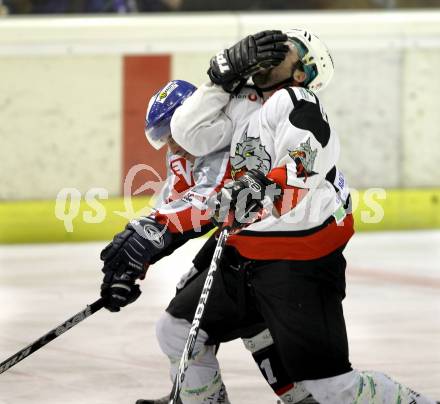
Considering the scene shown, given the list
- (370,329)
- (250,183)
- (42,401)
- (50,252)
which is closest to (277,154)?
(250,183)

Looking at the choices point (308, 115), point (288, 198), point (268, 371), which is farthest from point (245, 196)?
point (268, 371)

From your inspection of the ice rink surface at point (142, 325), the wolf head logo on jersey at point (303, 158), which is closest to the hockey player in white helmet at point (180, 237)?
the wolf head logo on jersey at point (303, 158)

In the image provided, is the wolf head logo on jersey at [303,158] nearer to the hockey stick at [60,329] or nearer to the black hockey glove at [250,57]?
the black hockey glove at [250,57]

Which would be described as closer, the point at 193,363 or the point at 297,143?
the point at 297,143

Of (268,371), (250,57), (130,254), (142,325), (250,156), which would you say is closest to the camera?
(250,57)

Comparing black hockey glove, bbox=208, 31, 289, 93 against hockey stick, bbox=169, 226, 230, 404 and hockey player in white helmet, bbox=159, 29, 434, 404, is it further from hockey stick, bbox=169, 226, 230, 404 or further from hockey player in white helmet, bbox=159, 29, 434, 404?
hockey stick, bbox=169, 226, 230, 404

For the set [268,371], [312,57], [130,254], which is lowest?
[268,371]

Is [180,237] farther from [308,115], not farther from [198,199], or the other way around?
[308,115]

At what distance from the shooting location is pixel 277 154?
3270 millimetres

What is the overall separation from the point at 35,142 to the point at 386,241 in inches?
85.8

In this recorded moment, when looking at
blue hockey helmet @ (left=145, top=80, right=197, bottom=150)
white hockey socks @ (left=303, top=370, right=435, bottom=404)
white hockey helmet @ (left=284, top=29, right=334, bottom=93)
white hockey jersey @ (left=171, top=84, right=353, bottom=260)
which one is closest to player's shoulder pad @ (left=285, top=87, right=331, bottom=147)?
white hockey jersey @ (left=171, top=84, right=353, bottom=260)

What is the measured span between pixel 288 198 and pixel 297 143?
15cm

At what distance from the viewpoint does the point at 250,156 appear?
3.37 meters

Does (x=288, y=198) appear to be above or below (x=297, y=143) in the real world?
below
